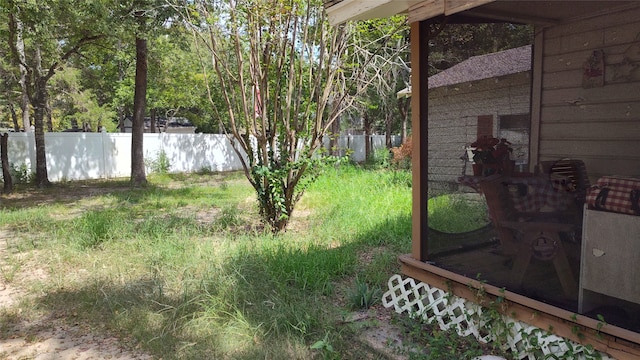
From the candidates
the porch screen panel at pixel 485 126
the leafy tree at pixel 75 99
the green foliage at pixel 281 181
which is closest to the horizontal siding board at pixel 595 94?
the porch screen panel at pixel 485 126

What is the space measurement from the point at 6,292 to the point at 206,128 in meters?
22.4

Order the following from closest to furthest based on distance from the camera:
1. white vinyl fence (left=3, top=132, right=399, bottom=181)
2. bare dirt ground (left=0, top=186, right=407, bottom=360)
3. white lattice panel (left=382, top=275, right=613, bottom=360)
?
white lattice panel (left=382, top=275, right=613, bottom=360)
bare dirt ground (left=0, top=186, right=407, bottom=360)
white vinyl fence (left=3, top=132, right=399, bottom=181)

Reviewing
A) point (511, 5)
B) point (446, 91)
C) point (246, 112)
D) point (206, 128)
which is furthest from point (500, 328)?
point (206, 128)

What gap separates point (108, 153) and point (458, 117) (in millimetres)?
12522

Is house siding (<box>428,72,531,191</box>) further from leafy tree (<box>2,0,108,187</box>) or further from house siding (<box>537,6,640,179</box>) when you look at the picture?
leafy tree (<box>2,0,108,187</box>)

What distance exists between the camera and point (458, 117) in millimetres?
2828

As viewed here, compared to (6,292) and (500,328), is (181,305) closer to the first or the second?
(6,292)

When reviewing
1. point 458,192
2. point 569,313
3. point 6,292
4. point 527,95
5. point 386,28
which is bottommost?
point 6,292

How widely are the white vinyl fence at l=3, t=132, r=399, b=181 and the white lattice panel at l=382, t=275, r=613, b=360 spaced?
928 cm

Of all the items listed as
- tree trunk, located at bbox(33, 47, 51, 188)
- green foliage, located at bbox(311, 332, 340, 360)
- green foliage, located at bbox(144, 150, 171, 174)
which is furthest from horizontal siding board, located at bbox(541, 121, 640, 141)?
green foliage, located at bbox(144, 150, 171, 174)

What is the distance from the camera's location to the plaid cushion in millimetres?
1920

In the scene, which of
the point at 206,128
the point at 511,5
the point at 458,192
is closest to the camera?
the point at 511,5

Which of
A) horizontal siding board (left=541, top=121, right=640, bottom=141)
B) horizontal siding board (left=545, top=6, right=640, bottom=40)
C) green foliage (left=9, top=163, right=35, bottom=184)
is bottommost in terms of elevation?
green foliage (left=9, top=163, right=35, bottom=184)

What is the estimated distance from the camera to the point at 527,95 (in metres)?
2.91
